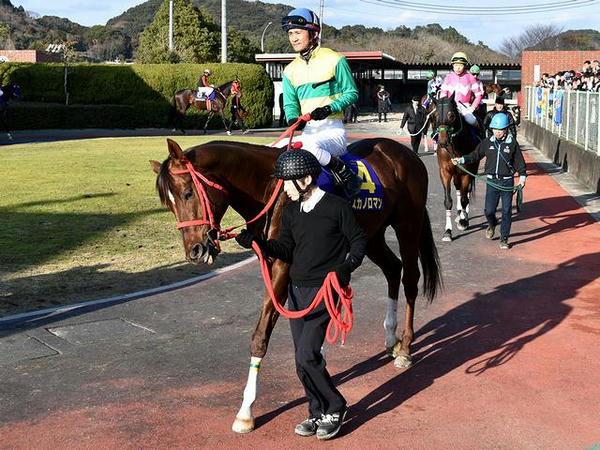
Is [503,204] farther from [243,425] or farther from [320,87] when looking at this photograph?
[243,425]

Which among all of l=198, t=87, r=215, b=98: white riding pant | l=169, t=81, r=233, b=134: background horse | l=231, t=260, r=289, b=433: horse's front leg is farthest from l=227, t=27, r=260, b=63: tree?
l=231, t=260, r=289, b=433: horse's front leg

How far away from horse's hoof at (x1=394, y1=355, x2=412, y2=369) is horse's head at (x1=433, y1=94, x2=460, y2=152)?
22.5 ft

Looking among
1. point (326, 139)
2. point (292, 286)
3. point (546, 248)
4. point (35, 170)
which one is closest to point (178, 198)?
point (292, 286)

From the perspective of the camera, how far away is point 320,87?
6039 mm

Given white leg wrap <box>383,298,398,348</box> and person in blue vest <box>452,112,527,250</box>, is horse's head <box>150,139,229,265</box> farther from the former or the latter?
person in blue vest <box>452,112,527,250</box>

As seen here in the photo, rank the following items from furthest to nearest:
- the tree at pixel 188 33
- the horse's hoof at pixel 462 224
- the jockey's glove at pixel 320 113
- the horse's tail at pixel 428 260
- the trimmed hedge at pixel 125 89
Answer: the tree at pixel 188 33 → the trimmed hedge at pixel 125 89 → the horse's hoof at pixel 462 224 → the horse's tail at pixel 428 260 → the jockey's glove at pixel 320 113

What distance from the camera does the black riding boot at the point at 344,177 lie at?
5717mm

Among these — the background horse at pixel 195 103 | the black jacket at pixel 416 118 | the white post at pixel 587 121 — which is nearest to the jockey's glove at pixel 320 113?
the white post at pixel 587 121

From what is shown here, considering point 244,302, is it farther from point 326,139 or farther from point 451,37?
point 451,37

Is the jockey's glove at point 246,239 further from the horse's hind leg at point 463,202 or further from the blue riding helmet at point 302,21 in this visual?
the horse's hind leg at point 463,202

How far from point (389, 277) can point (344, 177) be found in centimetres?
154

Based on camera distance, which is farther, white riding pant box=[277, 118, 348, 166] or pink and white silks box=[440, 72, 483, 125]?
pink and white silks box=[440, 72, 483, 125]

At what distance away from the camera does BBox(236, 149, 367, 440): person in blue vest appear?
4.88m

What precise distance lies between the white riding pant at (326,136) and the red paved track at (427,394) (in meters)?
1.84
